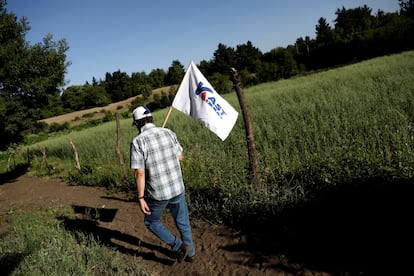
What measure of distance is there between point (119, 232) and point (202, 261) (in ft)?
6.59

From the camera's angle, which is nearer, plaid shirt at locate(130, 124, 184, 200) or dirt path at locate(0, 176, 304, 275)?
plaid shirt at locate(130, 124, 184, 200)

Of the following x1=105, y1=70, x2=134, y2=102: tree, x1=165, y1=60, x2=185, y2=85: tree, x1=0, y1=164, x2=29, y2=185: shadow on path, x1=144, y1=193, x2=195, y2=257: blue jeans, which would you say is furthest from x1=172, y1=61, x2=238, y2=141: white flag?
x1=105, y1=70, x2=134, y2=102: tree

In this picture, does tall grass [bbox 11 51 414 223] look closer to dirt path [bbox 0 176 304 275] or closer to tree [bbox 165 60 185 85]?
dirt path [bbox 0 176 304 275]

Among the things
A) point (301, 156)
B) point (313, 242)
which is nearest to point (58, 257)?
point (313, 242)

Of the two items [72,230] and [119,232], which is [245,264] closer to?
[119,232]

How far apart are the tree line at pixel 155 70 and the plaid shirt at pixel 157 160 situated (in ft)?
5.76

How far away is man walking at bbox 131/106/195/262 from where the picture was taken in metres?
3.26

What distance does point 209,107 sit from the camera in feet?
14.0

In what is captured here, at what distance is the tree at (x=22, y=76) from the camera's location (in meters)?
11.3

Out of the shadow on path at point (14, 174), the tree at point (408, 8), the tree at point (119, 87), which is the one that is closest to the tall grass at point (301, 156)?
the shadow on path at point (14, 174)

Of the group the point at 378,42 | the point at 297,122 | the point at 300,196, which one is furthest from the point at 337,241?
the point at 378,42

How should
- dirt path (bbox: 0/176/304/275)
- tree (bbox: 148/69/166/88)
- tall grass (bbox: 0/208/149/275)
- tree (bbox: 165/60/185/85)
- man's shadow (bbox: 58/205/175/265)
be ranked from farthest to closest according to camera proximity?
tree (bbox: 148/69/166/88)
tree (bbox: 165/60/185/85)
man's shadow (bbox: 58/205/175/265)
tall grass (bbox: 0/208/149/275)
dirt path (bbox: 0/176/304/275)

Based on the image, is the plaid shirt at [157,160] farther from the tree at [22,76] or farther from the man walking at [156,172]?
the tree at [22,76]

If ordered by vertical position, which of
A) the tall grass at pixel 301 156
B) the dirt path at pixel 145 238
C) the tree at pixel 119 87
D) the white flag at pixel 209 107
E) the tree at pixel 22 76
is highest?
the tree at pixel 119 87
